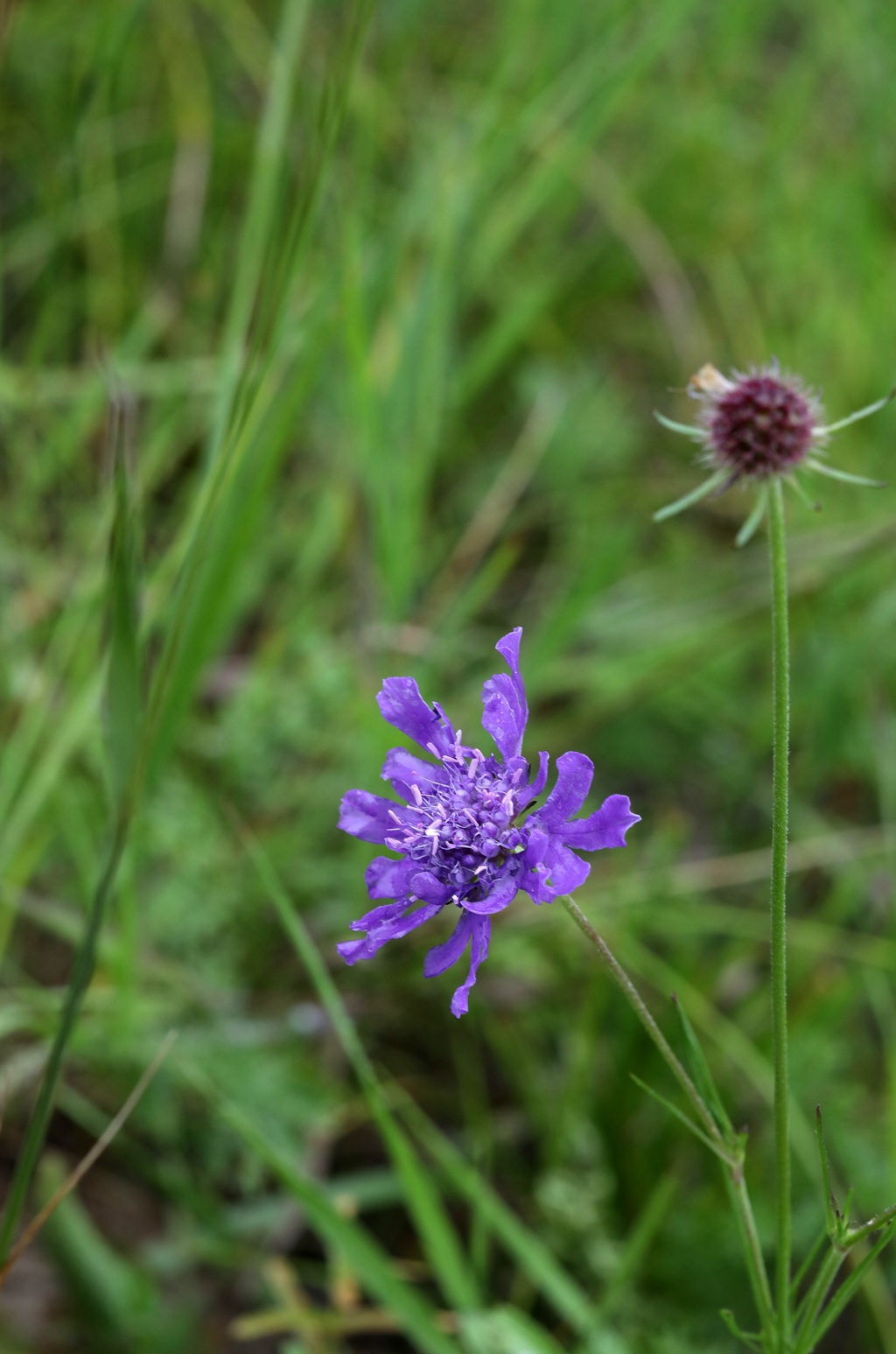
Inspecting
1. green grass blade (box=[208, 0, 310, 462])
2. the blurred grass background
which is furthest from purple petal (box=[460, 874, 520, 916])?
green grass blade (box=[208, 0, 310, 462])

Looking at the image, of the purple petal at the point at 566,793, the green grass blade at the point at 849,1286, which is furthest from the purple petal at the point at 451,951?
the green grass blade at the point at 849,1286

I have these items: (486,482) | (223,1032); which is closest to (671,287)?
(486,482)

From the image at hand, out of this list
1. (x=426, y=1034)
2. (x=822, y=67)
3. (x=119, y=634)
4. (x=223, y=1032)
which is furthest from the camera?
(x=822, y=67)

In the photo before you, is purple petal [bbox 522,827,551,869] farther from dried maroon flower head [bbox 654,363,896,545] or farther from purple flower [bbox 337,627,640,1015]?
dried maroon flower head [bbox 654,363,896,545]

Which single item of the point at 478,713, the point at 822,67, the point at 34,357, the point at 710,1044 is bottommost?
the point at 710,1044

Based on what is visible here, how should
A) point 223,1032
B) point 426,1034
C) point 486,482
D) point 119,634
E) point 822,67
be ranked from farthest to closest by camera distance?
point 822,67, point 486,482, point 426,1034, point 223,1032, point 119,634

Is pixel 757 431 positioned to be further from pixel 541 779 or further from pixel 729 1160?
pixel 729 1160

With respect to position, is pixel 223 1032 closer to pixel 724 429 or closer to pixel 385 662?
pixel 385 662
